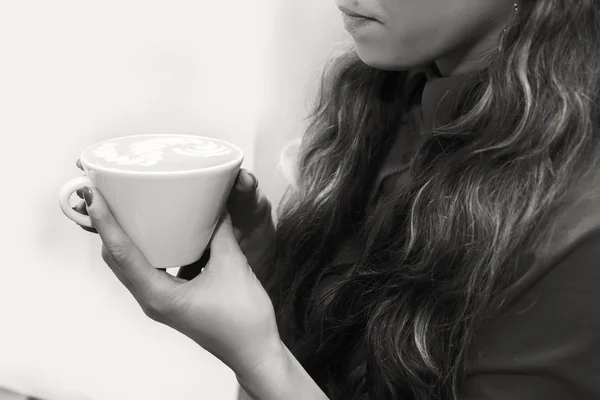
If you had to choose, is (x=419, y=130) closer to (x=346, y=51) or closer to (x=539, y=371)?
(x=346, y=51)

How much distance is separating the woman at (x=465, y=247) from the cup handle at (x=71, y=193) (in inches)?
0.6

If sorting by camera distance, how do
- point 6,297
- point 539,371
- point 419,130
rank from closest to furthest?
point 539,371 < point 419,130 < point 6,297

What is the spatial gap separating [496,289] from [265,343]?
0.21 m

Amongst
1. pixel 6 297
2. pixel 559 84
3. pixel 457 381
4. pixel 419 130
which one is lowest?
pixel 6 297

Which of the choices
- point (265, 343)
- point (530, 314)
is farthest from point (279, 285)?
point (530, 314)

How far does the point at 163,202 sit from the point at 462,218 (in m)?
0.26

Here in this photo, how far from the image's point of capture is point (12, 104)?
87 centimetres

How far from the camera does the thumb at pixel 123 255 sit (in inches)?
20.0

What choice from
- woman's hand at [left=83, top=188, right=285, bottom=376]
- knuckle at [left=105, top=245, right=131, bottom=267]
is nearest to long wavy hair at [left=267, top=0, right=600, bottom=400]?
woman's hand at [left=83, top=188, right=285, bottom=376]

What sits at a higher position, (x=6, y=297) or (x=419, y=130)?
(x=419, y=130)

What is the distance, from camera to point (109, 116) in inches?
35.1

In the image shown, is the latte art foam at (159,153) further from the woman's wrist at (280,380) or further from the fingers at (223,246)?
the woman's wrist at (280,380)

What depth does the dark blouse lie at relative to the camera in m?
0.48

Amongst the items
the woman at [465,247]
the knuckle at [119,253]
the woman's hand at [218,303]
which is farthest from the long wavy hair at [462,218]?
the knuckle at [119,253]
